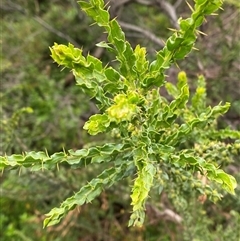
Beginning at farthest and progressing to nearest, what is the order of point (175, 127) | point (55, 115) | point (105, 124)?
1. point (55, 115)
2. point (175, 127)
3. point (105, 124)

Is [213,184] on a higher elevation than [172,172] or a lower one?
lower

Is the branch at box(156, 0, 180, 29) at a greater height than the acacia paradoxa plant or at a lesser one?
lesser

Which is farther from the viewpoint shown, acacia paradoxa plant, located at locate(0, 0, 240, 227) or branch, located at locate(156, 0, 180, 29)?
branch, located at locate(156, 0, 180, 29)

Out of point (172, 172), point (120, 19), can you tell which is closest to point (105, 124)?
point (172, 172)

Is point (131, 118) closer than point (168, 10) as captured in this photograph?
Yes

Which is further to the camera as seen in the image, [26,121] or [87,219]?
[26,121]

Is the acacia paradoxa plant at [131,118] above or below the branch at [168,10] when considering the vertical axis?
above

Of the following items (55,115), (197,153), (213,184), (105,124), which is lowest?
(55,115)

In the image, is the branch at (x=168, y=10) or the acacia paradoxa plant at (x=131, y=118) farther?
the branch at (x=168, y=10)

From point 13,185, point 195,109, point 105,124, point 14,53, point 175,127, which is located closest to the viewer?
point 105,124

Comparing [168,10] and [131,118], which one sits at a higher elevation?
[131,118]

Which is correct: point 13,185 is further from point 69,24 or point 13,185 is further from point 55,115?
point 69,24
